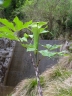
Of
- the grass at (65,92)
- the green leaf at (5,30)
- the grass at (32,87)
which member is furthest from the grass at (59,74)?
the green leaf at (5,30)

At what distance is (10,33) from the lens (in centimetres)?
80

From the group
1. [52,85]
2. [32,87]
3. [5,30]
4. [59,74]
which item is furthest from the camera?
[59,74]

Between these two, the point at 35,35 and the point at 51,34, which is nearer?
the point at 35,35

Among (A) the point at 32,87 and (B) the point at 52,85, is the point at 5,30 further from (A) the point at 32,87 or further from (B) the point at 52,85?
(A) the point at 32,87

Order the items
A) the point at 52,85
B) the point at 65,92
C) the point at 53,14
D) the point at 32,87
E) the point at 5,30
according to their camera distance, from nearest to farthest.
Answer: the point at 5,30
the point at 65,92
the point at 52,85
the point at 32,87
the point at 53,14

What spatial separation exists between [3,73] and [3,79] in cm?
16

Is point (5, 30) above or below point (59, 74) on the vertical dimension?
above

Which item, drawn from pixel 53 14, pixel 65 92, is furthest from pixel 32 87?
pixel 53 14

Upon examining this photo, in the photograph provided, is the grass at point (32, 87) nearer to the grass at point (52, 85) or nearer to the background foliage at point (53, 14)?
the grass at point (52, 85)

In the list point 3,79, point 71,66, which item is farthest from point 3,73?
point 71,66

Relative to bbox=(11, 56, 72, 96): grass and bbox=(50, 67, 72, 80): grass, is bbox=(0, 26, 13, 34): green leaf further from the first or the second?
bbox=(50, 67, 72, 80): grass

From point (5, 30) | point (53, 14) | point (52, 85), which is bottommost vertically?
point (53, 14)

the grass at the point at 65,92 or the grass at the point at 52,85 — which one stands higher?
the grass at the point at 65,92

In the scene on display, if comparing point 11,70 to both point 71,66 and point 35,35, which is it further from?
point 35,35
